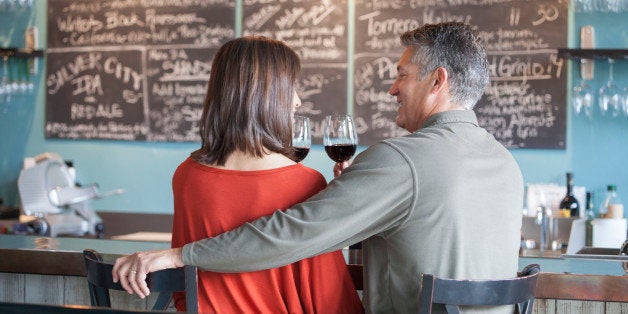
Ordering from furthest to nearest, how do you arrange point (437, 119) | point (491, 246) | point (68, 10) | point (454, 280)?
point (68, 10), point (437, 119), point (491, 246), point (454, 280)

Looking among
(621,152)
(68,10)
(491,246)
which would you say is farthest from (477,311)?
(68,10)

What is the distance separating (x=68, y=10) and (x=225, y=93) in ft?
12.2

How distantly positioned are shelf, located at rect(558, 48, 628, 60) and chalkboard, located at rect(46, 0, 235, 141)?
187 centimetres

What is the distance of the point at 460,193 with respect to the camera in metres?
1.49

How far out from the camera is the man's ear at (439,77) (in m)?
1.70

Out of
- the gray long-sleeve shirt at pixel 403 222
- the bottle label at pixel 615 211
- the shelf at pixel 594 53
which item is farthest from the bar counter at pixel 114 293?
the shelf at pixel 594 53

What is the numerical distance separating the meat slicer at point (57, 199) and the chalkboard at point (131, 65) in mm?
469

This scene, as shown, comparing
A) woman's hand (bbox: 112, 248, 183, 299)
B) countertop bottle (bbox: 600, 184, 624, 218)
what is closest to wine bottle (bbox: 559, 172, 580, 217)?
countertop bottle (bbox: 600, 184, 624, 218)

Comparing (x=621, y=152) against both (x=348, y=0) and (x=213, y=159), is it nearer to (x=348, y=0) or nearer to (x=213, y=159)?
(x=348, y=0)

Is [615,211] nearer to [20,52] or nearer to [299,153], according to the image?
[299,153]

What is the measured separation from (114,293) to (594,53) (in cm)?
282

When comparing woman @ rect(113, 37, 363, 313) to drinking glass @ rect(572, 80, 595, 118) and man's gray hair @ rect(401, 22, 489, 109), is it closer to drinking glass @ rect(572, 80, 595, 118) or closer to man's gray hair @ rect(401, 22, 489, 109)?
man's gray hair @ rect(401, 22, 489, 109)

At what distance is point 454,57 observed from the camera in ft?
5.62

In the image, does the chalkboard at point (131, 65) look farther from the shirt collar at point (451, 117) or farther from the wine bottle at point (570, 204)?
the shirt collar at point (451, 117)
